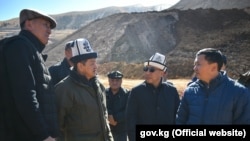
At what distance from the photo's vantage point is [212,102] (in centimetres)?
403

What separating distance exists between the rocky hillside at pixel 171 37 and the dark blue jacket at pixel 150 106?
90.6 feet

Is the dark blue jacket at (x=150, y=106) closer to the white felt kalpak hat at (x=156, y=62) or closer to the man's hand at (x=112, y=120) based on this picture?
the white felt kalpak hat at (x=156, y=62)

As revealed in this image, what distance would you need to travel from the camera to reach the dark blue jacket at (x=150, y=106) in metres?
5.04

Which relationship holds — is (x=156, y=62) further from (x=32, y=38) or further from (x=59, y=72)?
(x=32, y=38)

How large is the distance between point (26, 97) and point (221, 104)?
2.04 m

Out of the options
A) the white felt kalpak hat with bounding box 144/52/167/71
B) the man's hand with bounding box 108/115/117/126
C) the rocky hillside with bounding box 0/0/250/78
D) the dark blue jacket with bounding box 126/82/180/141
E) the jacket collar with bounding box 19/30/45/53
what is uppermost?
the jacket collar with bounding box 19/30/45/53

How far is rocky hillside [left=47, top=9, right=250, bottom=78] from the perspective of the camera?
1465 inches

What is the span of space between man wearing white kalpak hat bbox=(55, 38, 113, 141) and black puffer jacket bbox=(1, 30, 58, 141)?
55 centimetres

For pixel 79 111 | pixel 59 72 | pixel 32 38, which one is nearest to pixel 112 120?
pixel 59 72

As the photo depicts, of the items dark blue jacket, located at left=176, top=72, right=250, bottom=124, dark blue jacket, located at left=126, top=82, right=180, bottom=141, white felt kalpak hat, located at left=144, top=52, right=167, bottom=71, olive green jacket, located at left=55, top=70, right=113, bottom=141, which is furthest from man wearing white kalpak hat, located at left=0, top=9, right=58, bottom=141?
white felt kalpak hat, located at left=144, top=52, right=167, bottom=71

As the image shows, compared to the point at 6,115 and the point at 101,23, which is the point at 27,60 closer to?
the point at 6,115

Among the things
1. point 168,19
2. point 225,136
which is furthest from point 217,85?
point 168,19

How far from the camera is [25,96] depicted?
122 inches

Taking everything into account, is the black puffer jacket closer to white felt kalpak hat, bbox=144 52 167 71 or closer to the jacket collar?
the jacket collar
